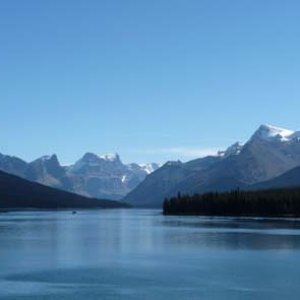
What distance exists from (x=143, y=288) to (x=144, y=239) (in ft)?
224

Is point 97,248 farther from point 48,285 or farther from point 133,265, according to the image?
point 48,285

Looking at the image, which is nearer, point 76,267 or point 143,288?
point 143,288

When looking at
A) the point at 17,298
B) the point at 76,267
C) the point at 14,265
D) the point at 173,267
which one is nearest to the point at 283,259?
the point at 173,267

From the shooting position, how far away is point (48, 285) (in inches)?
2761

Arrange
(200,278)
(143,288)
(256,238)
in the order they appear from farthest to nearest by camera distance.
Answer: (256,238) < (200,278) < (143,288)

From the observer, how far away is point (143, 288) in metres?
68.6

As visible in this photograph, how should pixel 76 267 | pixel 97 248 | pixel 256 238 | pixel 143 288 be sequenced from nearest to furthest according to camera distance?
1. pixel 143 288
2. pixel 76 267
3. pixel 97 248
4. pixel 256 238

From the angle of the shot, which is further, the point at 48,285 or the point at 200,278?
the point at 200,278

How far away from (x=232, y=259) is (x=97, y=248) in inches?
1037

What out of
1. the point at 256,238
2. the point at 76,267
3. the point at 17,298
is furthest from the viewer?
the point at 256,238

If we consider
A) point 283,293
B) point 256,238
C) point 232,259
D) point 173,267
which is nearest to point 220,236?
point 256,238

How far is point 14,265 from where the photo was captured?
284 feet

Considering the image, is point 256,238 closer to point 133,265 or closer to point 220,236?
point 220,236

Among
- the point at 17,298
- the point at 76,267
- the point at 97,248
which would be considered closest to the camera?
the point at 17,298
